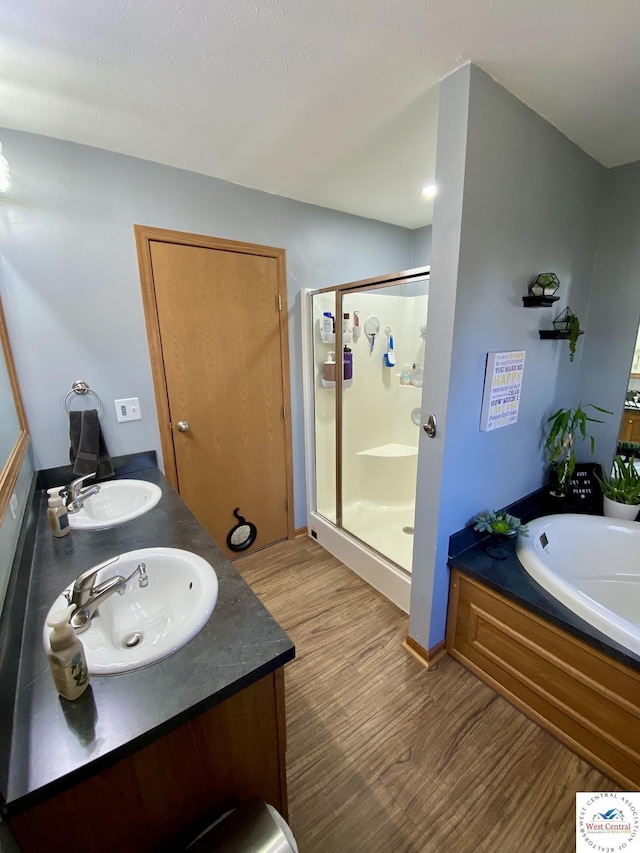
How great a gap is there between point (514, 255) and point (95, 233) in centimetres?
188

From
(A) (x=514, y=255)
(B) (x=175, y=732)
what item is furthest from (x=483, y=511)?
(B) (x=175, y=732)

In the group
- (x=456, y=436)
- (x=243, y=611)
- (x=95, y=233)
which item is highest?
(x=95, y=233)

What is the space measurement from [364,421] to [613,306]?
1700 millimetres

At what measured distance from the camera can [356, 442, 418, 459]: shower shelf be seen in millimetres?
2861

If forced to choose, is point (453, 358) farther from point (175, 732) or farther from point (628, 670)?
point (175, 732)

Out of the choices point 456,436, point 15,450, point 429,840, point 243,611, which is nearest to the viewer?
point 243,611

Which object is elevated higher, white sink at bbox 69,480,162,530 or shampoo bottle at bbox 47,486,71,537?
shampoo bottle at bbox 47,486,71,537

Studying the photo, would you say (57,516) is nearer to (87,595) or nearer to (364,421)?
(87,595)

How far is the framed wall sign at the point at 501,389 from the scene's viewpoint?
1.46 m

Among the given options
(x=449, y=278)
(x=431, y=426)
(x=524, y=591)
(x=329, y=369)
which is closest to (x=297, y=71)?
(x=449, y=278)

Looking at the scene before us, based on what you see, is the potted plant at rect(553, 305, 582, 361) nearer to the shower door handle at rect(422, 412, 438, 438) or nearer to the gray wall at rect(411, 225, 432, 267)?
the shower door handle at rect(422, 412, 438, 438)

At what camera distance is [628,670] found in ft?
3.61

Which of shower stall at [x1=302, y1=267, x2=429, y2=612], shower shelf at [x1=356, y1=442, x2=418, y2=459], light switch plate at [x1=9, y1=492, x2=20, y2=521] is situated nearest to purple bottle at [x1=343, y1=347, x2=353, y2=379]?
shower stall at [x1=302, y1=267, x2=429, y2=612]

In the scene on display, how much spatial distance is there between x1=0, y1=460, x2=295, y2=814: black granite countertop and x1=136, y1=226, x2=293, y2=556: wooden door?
108 cm
